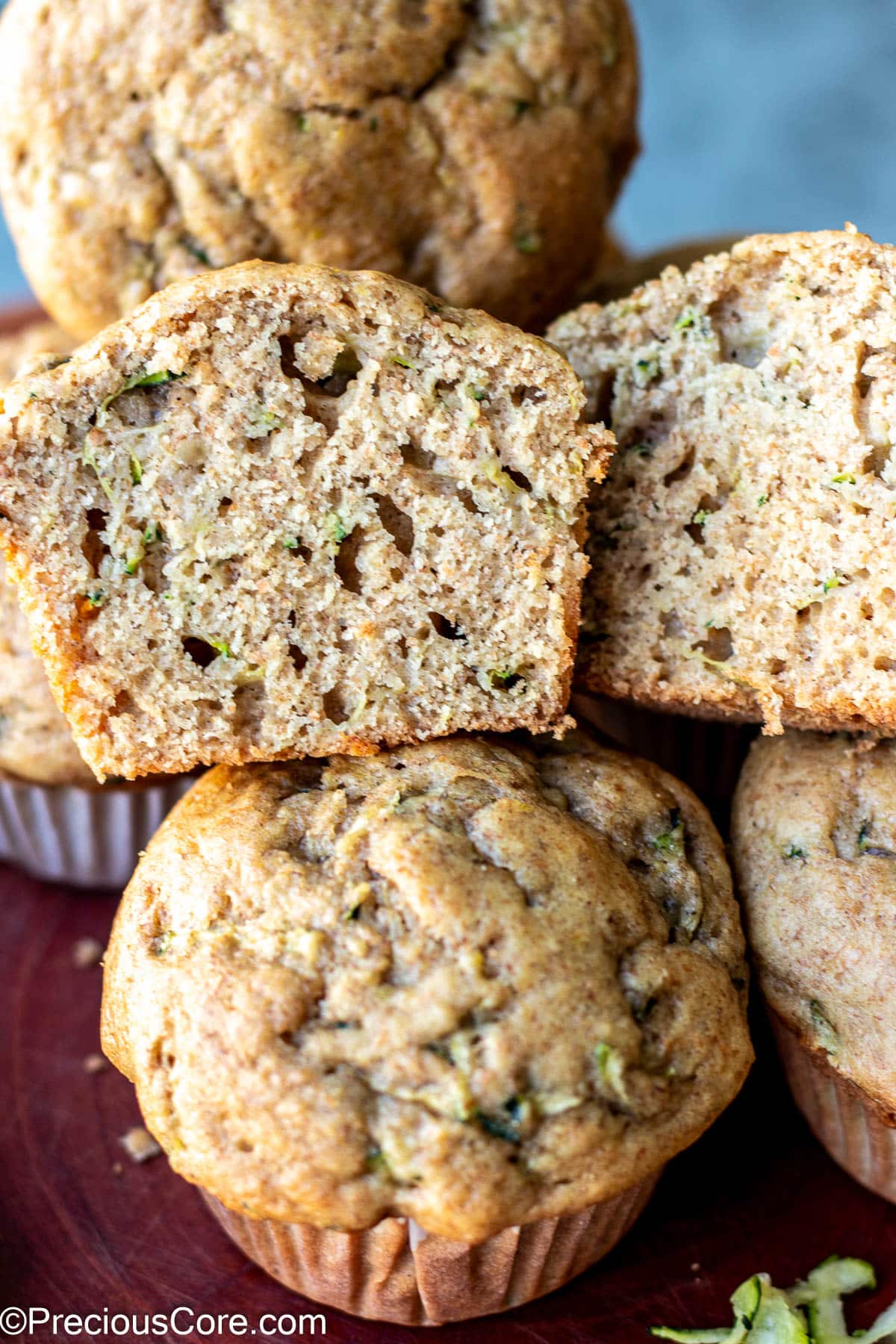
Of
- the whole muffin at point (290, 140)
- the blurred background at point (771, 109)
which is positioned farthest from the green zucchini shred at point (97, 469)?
the blurred background at point (771, 109)


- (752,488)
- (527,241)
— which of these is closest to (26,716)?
(527,241)

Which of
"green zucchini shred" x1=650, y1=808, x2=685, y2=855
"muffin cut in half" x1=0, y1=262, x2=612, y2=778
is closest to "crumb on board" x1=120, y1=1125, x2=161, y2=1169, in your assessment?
"muffin cut in half" x1=0, y1=262, x2=612, y2=778

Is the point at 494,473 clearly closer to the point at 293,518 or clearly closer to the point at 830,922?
the point at 293,518

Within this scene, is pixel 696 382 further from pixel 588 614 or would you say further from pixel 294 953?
pixel 294 953

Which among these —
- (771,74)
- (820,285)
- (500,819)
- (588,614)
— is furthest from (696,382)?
(771,74)

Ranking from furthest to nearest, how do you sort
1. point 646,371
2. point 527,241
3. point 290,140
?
1. point 527,241
2. point 290,140
3. point 646,371

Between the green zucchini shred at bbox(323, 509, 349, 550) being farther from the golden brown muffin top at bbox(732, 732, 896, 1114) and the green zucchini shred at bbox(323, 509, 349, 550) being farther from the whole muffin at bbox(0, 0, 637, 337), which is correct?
the golden brown muffin top at bbox(732, 732, 896, 1114)
